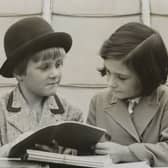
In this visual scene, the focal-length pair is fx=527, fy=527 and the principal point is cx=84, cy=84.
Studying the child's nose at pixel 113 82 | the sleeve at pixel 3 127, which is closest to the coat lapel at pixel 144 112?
the child's nose at pixel 113 82

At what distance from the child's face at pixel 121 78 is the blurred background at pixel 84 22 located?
851 mm

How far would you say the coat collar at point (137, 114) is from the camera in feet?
4.42

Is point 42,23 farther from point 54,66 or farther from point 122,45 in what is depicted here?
point 122,45

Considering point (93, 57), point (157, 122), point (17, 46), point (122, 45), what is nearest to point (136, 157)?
point (157, 122)

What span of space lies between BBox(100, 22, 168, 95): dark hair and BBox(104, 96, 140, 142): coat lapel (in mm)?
74

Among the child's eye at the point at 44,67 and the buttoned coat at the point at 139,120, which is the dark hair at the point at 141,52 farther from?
the child's eye at the point at 44,67

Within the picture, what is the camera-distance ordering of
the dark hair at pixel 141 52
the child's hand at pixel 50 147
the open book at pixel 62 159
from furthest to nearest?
the dark hair at pixel 141 52, the child's hand at pixel 50 147, the open book at pixel 62 159

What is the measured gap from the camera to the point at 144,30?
134 centimetres

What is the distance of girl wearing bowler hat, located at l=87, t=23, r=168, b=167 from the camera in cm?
130

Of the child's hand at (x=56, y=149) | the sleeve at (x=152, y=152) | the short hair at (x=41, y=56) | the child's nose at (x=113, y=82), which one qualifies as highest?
the short hair at (x=41, y=56)

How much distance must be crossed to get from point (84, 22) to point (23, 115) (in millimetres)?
941

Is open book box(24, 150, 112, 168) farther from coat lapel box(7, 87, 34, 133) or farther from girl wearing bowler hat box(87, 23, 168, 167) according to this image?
coat lapel box(7, 87, 34, 133)

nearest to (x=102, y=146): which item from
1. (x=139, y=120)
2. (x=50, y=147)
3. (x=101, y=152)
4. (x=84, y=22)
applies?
(x=101, y=152)

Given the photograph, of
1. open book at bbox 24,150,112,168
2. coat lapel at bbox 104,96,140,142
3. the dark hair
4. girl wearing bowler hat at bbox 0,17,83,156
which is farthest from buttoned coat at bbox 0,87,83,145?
open book at bbox 24,150,112,168
